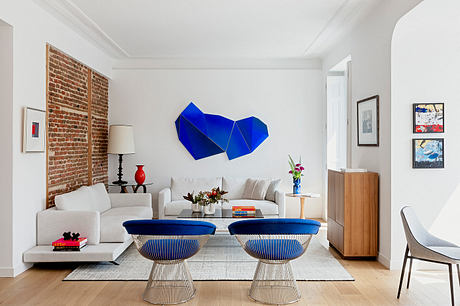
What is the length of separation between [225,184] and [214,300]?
3.54m

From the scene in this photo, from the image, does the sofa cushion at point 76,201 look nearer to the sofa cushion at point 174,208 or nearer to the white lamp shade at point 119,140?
the sofa cushion at point 174,208

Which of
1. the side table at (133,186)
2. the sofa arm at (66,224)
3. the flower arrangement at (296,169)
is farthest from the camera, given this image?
the side table at (133,186)

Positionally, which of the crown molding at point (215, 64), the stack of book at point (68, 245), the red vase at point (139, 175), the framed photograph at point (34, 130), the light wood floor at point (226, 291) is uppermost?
the crown molding at point (215, 64)

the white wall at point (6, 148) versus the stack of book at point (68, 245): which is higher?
the white wall at point (6, 148)

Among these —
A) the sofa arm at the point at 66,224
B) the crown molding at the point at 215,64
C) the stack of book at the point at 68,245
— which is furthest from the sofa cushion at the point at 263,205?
the crown molding at the point at 215,64

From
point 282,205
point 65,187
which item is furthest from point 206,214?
point 65,187

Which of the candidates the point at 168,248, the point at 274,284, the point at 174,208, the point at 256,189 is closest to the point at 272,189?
the point at 256,189

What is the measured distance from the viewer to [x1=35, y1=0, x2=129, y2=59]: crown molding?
455cm

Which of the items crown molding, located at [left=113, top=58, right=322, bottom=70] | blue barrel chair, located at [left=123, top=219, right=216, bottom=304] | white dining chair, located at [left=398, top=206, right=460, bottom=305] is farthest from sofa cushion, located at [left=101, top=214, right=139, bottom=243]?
crown molding, located at [left=113, top=58, right=322, bottom=70]

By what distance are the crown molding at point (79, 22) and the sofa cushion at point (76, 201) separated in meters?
2.12

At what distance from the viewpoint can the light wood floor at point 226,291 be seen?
3.42 metres

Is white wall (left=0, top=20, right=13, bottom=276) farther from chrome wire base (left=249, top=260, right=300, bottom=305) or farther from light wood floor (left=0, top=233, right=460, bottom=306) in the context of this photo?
chrome wire base (left=249, top=260, right=300, bottom=305)

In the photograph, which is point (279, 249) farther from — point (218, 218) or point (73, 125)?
point (73, 125)

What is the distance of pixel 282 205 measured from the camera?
6.09 m
